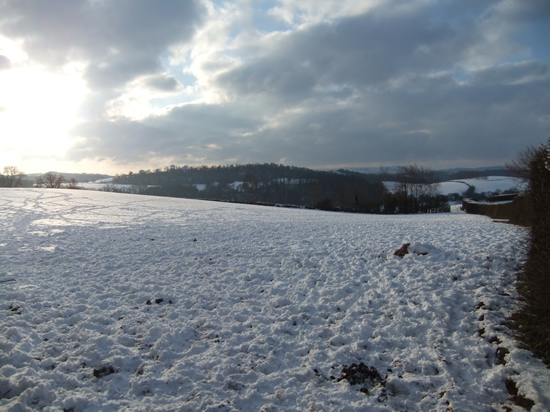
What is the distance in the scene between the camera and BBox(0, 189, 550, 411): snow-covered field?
164 inches

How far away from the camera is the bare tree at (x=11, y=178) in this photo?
68.2 meters

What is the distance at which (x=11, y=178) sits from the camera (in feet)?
228

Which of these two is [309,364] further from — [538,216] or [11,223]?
[11,223]

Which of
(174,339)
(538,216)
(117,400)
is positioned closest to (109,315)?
(174,339)

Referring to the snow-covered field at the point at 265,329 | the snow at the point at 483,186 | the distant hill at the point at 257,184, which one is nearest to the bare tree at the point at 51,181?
the distant hill at the point at 257,184

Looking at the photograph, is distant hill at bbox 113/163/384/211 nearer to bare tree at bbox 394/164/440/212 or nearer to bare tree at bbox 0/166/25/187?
bare tree at bbox 394/164/440/212

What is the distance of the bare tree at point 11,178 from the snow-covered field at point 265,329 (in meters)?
79.8

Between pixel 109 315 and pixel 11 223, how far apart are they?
12.9 metres

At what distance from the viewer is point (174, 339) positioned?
537 cm

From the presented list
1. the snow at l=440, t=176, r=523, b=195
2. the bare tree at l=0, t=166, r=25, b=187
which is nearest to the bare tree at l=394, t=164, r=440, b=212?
the snow at l=440, t=176, r=523, b=195

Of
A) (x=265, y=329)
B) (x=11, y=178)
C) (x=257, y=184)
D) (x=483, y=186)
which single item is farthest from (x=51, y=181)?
(x=483, y=186)

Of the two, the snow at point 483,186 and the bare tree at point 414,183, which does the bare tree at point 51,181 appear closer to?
the bare tree at point 414,183

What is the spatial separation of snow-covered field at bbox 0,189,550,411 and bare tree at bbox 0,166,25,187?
79751mm

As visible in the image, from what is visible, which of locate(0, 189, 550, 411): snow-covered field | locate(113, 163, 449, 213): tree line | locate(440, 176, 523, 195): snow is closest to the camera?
locate(0, 189, 550, 411): snow-covered field
